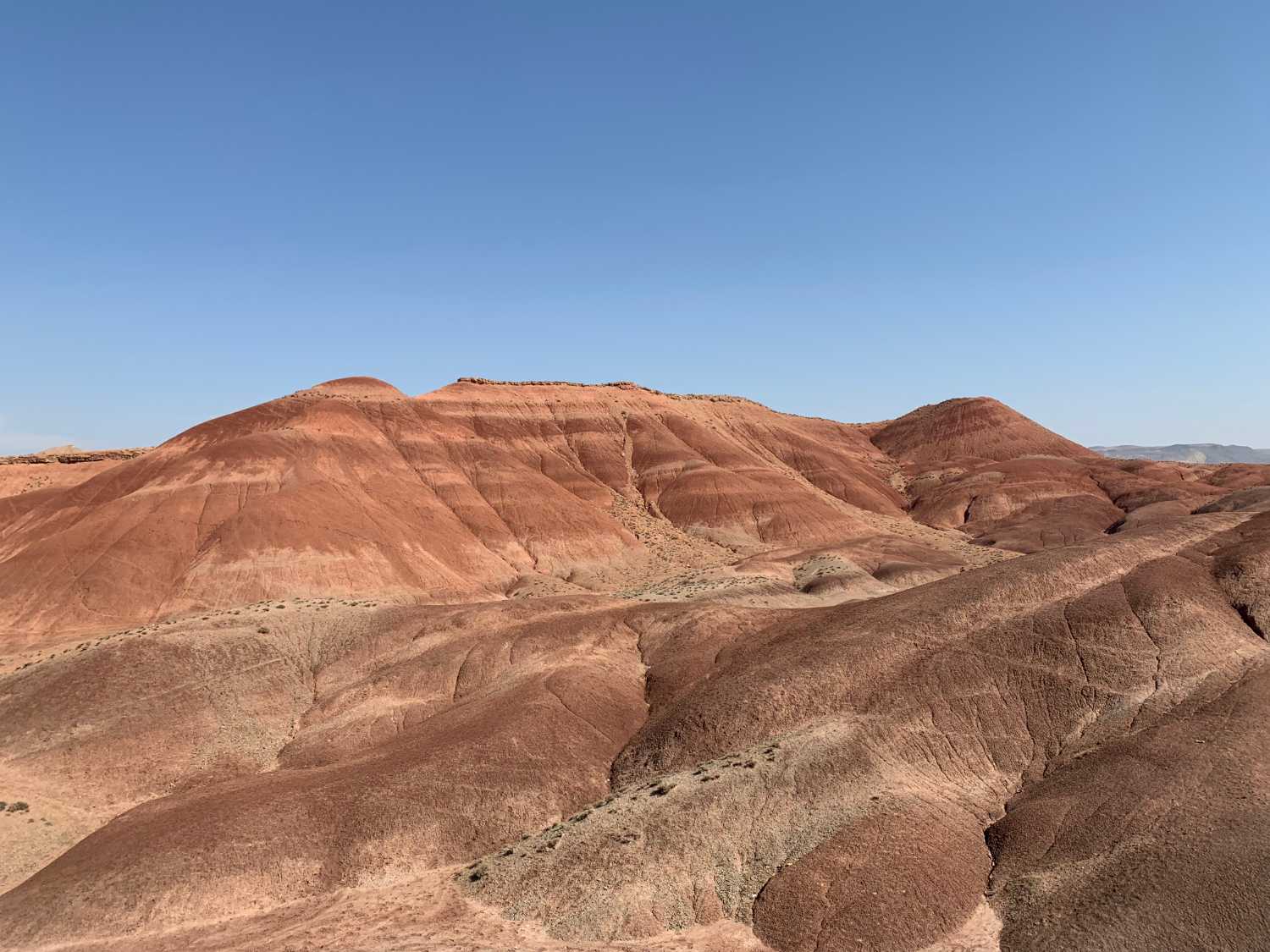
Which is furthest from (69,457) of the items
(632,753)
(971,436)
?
(971,436)

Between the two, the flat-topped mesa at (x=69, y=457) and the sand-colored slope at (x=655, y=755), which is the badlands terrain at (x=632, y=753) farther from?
the flat-topped mesa at (x=69, y=457)

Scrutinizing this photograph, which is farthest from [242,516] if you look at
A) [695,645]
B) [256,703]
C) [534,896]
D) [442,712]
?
[534,896]

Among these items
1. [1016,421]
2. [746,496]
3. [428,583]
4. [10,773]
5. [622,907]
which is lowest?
[622,907]

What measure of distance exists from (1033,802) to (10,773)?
44273 mm

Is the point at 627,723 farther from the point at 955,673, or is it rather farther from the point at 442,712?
the point at 955,673

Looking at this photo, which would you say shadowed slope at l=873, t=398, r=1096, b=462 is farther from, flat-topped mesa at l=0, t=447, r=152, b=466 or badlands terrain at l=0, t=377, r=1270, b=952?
flat-topped mesa at l=0, t=447, r=152, b=466

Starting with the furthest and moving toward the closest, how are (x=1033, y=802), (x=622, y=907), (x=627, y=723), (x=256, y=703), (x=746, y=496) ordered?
(x=746, y=496) → (x=256, y=703) → (x=627, y=723) → (x=1033, y=802) → (x=622, y=907)

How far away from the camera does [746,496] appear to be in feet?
348

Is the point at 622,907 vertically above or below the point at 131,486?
below

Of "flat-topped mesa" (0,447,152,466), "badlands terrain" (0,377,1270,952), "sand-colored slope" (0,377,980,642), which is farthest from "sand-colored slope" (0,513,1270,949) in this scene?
"flat-topped mesa" (0,447,152,466)

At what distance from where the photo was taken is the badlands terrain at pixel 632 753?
22.6 metres

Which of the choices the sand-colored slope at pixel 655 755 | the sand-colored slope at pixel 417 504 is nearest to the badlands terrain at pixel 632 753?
the sand-colored slope at pixel 655 755

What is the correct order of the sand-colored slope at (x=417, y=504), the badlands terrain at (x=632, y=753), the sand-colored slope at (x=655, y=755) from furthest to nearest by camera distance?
the sand-colored slope at (x=417, y=504)
the sand-colored slope at (x=655, y=755)
the badlands terrain at (x=632, y=753)

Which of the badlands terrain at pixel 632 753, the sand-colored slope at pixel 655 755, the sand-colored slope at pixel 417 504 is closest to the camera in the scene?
the badlands terrain at pixel 632 753
